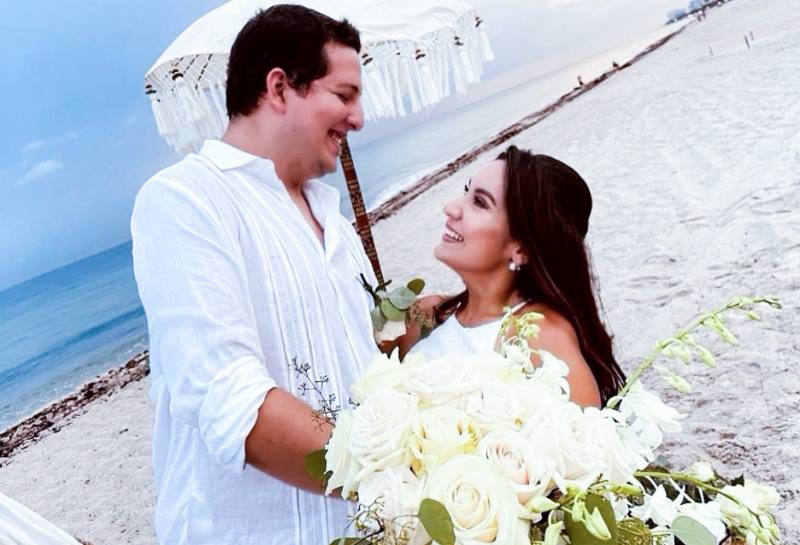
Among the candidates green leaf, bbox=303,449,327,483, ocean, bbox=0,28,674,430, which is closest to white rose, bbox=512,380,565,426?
green leaf, bbox=303,449,327,483

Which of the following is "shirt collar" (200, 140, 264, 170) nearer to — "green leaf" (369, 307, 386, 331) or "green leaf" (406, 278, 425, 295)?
"green leaf" (369, 307, 386, 331)

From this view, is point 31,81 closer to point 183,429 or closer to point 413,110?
point 413,110

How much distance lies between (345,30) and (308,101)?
0.20 metres

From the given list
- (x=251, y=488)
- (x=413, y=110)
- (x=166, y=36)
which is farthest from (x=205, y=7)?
(x=251, y=488)

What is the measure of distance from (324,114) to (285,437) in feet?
2.63

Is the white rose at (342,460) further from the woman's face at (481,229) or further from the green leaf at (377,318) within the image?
the woman's face at (481,229)

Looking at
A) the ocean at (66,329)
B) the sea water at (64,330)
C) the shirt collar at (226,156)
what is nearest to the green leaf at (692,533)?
the shirt collar at (226,156)

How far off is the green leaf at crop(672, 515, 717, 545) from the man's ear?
3.55ft

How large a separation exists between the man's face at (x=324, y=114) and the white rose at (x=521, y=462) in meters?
0.98

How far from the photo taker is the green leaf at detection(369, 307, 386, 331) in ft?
5.11

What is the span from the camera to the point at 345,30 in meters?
1.51

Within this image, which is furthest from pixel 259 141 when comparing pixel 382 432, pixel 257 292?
pixel 382 432

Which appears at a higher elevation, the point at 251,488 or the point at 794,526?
the point at 251,488

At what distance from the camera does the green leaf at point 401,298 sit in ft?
5.30
